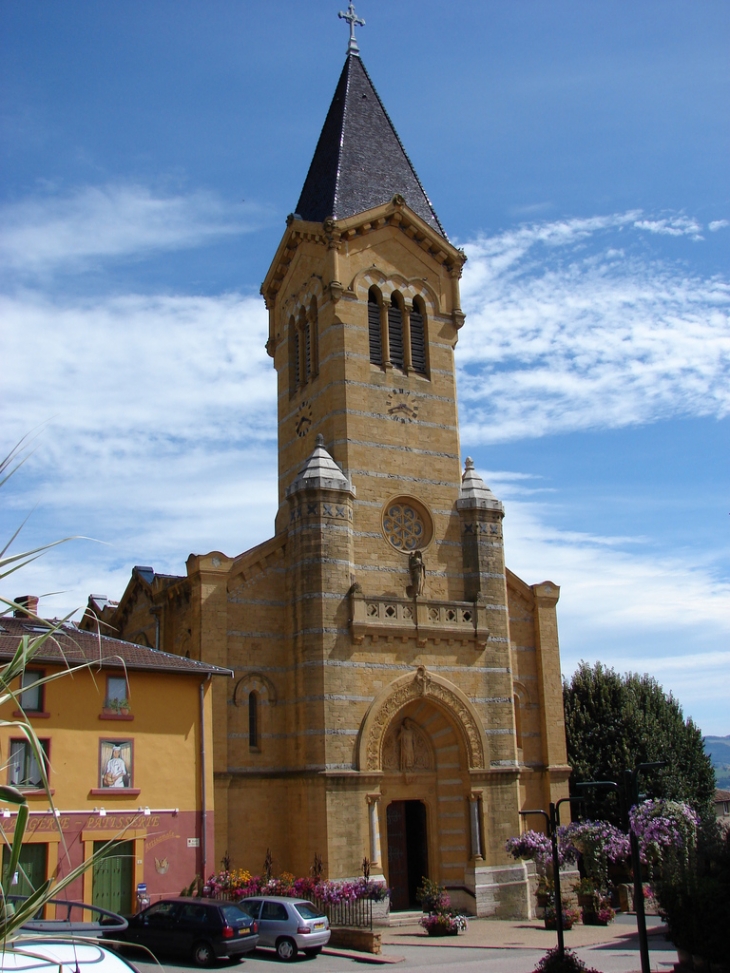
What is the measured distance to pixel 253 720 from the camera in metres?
29.2

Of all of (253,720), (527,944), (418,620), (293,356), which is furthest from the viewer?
(293,356)

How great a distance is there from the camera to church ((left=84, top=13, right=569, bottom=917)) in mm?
28375

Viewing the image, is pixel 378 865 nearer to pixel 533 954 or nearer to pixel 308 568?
pixel 533 954

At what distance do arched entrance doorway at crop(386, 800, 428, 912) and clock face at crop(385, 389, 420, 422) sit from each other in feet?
A: 40.6

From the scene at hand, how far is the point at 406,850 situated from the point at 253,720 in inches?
244

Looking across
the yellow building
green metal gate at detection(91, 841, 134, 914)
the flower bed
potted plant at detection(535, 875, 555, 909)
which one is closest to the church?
potted plant at detection(535, 875, 555, 909)

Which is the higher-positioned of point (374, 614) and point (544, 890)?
point (374, 614)

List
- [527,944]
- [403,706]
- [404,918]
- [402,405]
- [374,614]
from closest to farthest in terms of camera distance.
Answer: [527,944], [404,918], [403,706], [374,614], [402,405]

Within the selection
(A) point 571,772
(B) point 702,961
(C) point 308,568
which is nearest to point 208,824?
(C) point 308,568

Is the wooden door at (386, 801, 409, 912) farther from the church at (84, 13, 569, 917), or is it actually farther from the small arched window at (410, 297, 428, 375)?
the small arched window at (410, 297, 428, 375)

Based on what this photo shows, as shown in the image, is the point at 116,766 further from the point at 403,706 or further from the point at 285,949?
the point at 403,706

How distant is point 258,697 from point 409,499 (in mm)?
8032

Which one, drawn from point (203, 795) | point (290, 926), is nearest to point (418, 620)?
point (203, 795)

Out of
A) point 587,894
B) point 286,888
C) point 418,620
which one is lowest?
point 587,894
